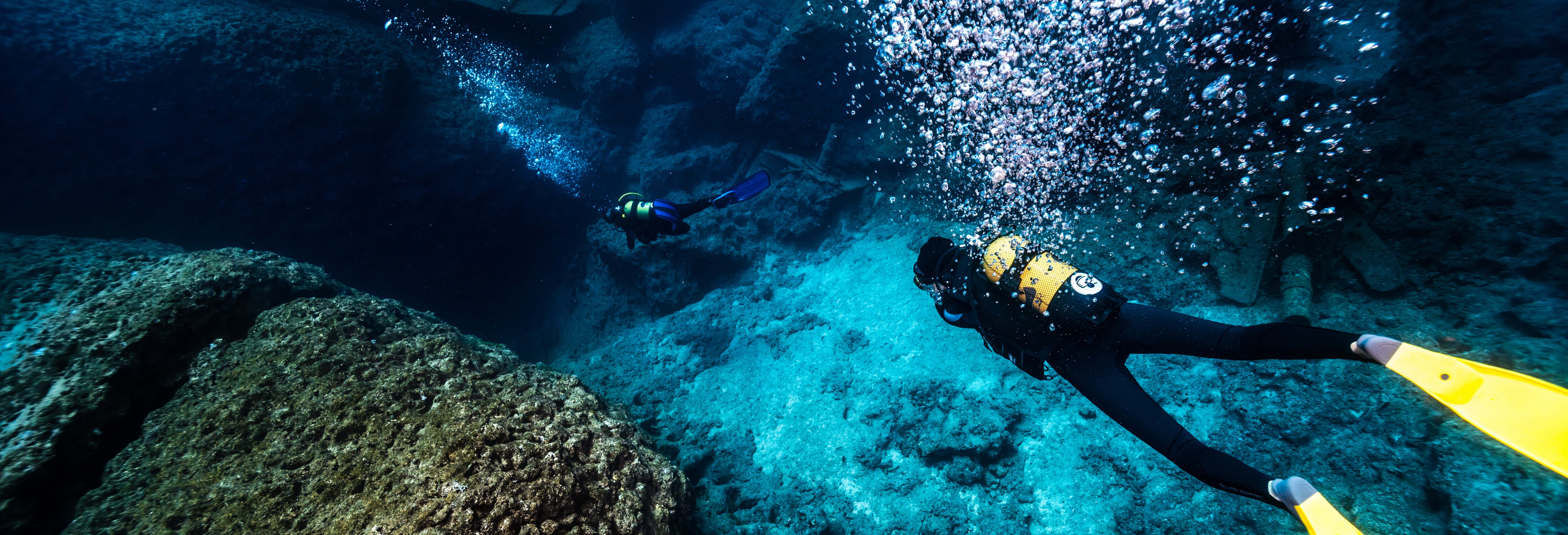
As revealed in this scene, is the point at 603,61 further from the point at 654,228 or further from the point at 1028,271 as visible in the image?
the point at 1028,271

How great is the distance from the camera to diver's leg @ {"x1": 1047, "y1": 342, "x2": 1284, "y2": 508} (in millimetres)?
2301

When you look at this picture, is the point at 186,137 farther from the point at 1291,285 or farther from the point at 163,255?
the point at 1291,285

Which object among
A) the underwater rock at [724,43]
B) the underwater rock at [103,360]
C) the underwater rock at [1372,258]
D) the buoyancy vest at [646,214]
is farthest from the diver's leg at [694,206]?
the underwater rock at [1372,258]

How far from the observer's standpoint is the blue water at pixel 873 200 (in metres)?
3.38

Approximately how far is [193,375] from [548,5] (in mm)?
9638

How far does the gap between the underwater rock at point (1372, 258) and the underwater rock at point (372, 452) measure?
18.4ft

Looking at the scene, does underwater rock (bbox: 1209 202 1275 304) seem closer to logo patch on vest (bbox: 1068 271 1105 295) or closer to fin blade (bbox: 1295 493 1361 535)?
logo patch on vest (bbox: 1068 271 1105 295)

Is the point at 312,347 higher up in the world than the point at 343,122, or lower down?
higher up

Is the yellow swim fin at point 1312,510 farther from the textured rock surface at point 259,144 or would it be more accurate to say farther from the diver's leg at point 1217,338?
the textured rock surface at point 259,144

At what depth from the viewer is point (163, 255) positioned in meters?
4.48

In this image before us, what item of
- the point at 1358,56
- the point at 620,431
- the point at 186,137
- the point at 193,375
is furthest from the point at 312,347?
the point at 1358,56

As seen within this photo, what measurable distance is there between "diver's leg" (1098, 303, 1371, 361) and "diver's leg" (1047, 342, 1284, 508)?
16 cm

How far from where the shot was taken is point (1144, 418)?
264 cm

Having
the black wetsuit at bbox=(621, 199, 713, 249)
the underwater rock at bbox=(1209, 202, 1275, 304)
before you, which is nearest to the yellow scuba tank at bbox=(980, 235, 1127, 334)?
the underwater rock at bbox=(1209, 202, 1275, 304)
